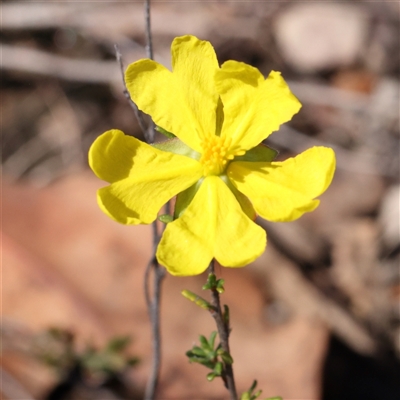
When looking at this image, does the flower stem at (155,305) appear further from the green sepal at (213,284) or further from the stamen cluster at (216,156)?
the green sepal at (213,284)

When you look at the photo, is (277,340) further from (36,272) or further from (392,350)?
(36,272)

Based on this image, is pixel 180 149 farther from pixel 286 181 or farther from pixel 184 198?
pixel 286 181

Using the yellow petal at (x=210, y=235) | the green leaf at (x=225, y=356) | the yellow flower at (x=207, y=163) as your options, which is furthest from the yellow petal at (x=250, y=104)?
the green leaf at (x=225, y=356)

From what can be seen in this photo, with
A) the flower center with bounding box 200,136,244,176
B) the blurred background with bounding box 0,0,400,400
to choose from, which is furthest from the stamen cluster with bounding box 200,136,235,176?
the blurred background with bounding box 0,0,400,400

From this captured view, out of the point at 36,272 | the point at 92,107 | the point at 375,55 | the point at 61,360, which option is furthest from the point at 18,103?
the point at 375,55

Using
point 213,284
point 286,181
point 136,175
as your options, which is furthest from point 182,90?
point 213,284

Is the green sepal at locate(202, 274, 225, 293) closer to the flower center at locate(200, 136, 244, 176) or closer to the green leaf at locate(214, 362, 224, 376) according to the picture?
Result: the green leaf at locate(214, 362, 224, 376)
